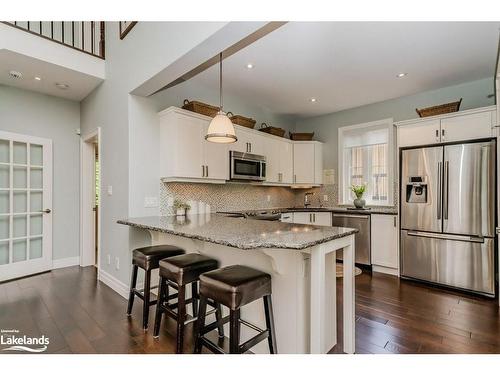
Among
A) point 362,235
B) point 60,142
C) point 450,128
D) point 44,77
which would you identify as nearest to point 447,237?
point 362,235

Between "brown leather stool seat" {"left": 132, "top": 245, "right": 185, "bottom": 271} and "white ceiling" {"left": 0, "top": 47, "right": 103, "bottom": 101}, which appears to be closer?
"brown leather stool seat" {"left": 132, "top": 245, "right": 185, "bottom": 271}

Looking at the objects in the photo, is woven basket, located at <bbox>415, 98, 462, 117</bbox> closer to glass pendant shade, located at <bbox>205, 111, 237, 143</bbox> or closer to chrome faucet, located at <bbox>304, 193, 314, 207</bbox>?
chrome faucet, located at <bbox>304, 193, 314, 207</bbox>

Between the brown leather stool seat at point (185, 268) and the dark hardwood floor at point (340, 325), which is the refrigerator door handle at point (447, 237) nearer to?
the dark hardwood floor at point (340, 325)

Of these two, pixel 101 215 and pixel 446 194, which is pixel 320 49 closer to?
pixel 446 194

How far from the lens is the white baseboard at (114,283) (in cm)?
304

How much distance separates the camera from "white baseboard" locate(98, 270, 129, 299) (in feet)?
9.97

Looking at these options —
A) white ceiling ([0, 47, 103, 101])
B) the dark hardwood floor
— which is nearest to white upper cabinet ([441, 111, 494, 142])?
the dark hardwood floor

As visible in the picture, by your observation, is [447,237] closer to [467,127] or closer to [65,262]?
[467,127]

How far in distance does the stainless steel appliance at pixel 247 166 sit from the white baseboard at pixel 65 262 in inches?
110

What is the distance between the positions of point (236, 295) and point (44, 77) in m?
3.61

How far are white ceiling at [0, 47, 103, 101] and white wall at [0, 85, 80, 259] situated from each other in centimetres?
18

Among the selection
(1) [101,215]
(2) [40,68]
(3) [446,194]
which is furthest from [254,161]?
(2) [40,68]

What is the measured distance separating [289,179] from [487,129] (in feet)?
9.09
